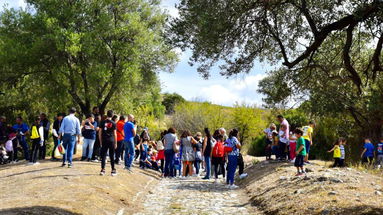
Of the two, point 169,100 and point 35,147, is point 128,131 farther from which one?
point 169,100

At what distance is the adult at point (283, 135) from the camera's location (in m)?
17.8

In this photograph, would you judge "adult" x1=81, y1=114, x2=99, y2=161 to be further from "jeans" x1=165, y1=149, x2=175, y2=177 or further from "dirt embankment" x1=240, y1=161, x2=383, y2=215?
"dirt embankment" x1=240, y1=161, x2=383, y2=215

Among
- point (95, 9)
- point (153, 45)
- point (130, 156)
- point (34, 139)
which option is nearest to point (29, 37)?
point (95, 9)

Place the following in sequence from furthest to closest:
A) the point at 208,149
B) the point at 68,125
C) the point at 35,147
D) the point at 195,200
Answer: the point at 208,149, the point at 35,147, the point at 68,125, the point at 195,200

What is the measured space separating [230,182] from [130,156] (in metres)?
4.48

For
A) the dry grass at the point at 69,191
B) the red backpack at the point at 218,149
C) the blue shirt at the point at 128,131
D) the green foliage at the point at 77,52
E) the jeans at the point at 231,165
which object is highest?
the green foliage at the point at 77,52

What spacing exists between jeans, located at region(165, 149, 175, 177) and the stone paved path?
244cm

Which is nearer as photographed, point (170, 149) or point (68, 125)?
point (68, 125)

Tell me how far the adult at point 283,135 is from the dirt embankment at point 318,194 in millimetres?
3113

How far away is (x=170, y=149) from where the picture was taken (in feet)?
60.6

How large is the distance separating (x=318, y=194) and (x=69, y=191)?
21.4ft

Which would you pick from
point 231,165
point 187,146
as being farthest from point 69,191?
point 187,146

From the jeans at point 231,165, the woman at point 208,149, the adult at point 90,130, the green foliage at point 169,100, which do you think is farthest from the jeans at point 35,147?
the green foliage at point 169,100

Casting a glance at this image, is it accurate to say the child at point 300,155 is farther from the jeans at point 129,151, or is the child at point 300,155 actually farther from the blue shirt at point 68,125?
the blue shirt at point 68,125
